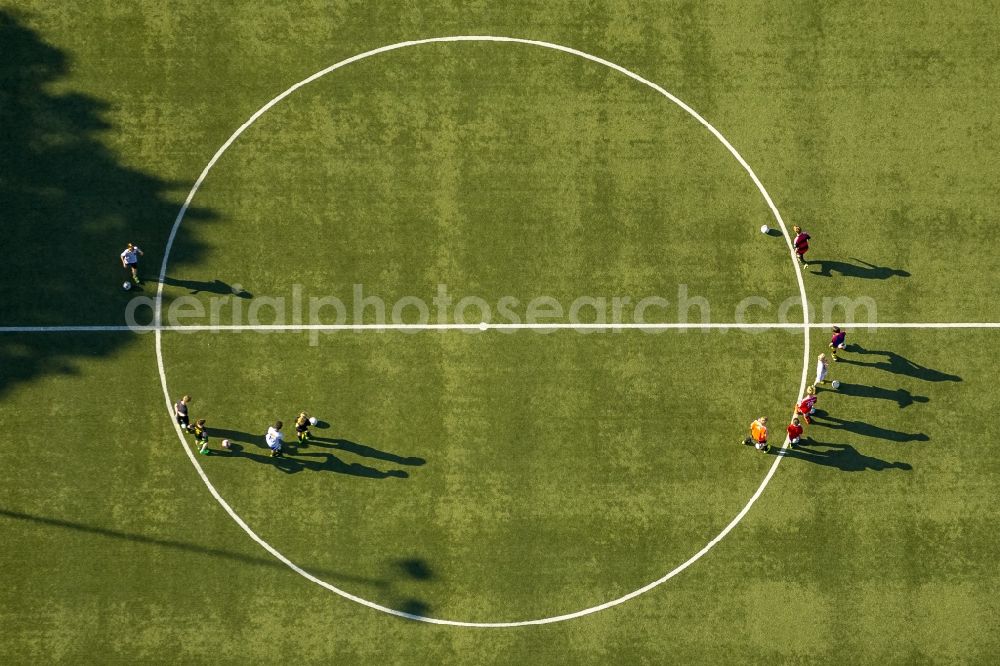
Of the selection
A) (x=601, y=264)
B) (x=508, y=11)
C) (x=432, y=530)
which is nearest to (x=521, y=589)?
(x=432, y=530)

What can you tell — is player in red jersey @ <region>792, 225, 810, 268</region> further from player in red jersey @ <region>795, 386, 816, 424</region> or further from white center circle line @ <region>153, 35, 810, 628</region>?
player in red jersey @ <region>795, 386, 816, 424</region>

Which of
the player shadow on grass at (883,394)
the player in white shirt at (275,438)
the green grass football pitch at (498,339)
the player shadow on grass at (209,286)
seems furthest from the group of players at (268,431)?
the player shadow on grass at (883,394)

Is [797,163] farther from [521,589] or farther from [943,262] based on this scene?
[521,589]

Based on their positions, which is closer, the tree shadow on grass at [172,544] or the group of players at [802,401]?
the tree shadow on grass at [172,544]

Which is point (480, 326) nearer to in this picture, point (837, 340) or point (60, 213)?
point (837, 340)

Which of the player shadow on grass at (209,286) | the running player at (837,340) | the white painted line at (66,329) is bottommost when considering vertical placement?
the running player at (837,340)

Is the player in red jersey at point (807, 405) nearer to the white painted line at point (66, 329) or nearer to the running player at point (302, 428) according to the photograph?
the running player at point (302, 428)
